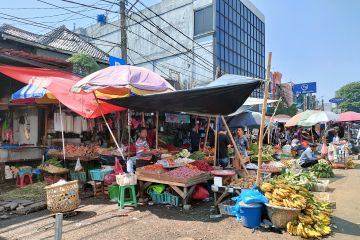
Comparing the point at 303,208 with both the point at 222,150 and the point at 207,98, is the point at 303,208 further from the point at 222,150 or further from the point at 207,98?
the point at 222,150

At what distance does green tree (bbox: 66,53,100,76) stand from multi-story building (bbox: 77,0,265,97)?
11.0 metres

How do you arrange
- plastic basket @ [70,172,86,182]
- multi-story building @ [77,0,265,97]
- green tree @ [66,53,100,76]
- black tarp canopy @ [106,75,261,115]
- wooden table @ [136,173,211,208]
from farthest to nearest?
multi-story building @ [77,0,265,97], green tree @ [66,53,100,76], plastic basket @ [70,172,86,182], wooden table @ [136,173,211,208], black tarp canopy @ [106,75,261,115]

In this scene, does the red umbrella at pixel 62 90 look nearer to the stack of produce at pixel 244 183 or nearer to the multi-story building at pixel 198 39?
the stack of produce at pixel 244 183

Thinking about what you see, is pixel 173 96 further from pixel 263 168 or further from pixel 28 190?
pixel 28 190

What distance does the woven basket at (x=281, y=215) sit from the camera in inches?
220

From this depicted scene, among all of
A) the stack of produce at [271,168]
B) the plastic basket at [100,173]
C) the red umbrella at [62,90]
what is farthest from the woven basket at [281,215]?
the red umbrella at [62,90]

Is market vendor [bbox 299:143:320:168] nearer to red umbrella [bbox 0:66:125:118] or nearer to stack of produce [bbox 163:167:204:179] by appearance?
stack of produce [bbox 163:167:204:179]

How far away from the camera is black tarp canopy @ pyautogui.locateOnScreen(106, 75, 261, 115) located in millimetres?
6363

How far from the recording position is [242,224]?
6.09 m

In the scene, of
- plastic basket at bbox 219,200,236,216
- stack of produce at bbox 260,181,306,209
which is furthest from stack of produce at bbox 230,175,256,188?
stack of produce at bbox 260,181,306,209

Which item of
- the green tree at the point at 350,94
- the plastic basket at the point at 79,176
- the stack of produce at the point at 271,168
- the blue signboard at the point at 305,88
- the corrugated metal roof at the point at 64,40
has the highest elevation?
the green tree at the point at 350,94

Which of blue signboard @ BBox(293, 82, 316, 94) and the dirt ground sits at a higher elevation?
blue signboard @ BBox(293, 82, 316, 94)

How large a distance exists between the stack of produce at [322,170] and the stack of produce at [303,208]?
20.4 ft

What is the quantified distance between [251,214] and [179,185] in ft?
6.41
